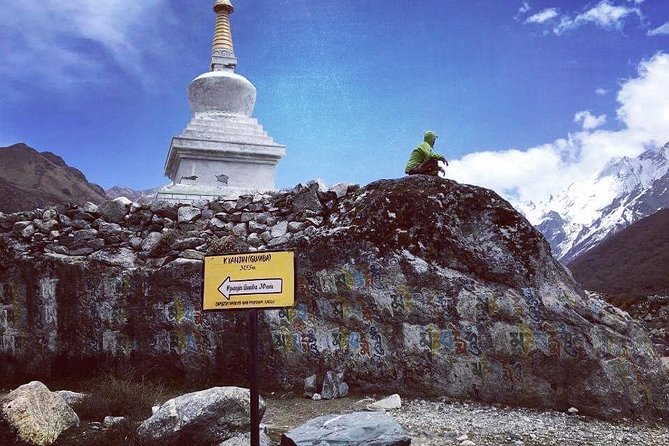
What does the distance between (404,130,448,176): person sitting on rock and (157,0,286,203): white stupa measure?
4840mm

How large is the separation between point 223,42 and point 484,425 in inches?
576

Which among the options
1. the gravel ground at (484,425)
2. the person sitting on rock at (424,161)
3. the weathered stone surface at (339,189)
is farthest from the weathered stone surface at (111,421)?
the person sitting on rock at (424,161)

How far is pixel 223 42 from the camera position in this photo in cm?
1747

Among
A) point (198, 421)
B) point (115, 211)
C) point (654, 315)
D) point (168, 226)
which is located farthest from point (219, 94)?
point (654, 315)

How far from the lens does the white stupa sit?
13.7 m

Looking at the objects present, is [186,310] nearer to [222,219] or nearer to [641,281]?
[222,219]

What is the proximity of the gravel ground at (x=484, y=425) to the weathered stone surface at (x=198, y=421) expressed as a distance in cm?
60

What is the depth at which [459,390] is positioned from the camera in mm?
7305

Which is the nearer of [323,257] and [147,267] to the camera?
[323,257]

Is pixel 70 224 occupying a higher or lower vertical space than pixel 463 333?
higher

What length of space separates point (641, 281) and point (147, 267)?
33.8m

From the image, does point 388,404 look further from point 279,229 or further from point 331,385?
point 279,229

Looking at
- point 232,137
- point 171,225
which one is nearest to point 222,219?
point 171,225

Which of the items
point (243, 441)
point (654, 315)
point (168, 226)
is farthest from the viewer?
point (654, 315)
